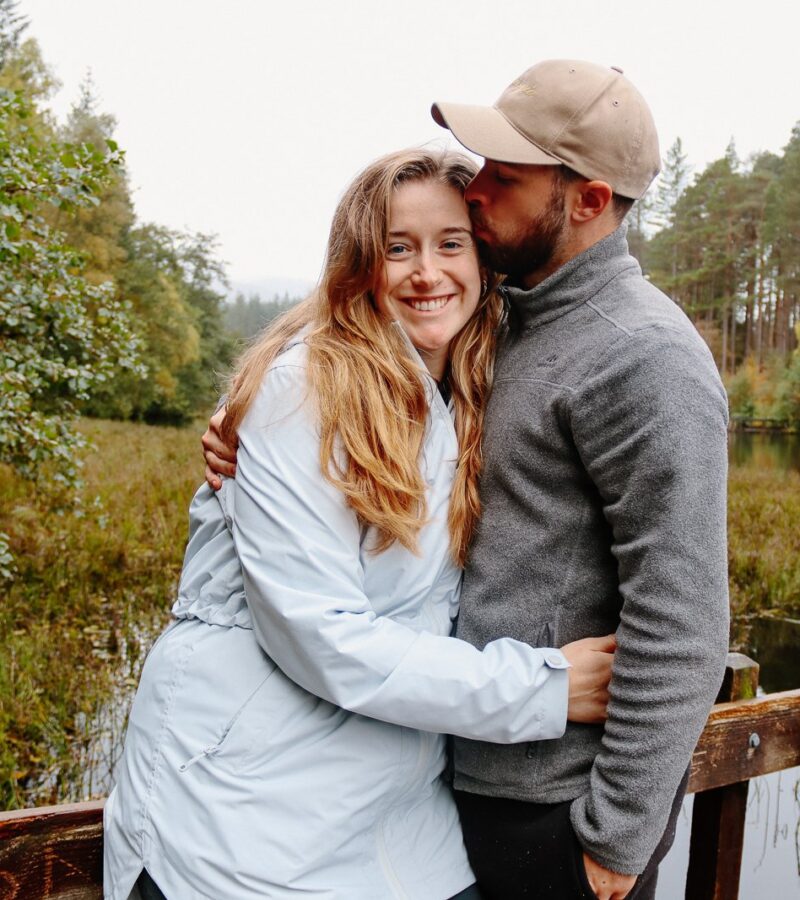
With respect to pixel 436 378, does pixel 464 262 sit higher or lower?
higher

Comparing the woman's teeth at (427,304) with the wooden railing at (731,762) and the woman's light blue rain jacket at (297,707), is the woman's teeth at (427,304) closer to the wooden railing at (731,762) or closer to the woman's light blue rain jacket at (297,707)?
the woman's light blue rain jacket at (297,707)

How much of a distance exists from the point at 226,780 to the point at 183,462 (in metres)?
13.7

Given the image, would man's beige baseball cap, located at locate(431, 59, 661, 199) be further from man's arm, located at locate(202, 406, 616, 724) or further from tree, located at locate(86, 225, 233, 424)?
tree, located at locate(86, 225, 233, 424)

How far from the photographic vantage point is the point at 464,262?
1.92 meters

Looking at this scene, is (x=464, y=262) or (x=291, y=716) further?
(x=464, y=262)

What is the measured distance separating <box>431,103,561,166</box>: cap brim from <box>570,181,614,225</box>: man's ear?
72 millimetres

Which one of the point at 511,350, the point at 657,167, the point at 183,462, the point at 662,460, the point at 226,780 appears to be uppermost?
the point at 657,167

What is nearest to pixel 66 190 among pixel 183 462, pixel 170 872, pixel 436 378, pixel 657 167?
pixel 436 378

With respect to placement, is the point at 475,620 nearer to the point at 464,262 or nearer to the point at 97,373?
the point at 464,262

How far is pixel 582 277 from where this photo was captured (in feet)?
5.69

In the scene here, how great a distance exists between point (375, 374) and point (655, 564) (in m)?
0.66

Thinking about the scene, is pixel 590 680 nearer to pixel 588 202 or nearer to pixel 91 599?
pixel 588 202

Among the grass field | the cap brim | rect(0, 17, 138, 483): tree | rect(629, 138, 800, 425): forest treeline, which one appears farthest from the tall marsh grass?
rect(629, 138, 800, 425): forest treeline

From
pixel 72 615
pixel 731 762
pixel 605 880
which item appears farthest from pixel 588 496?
pixel 72 615
